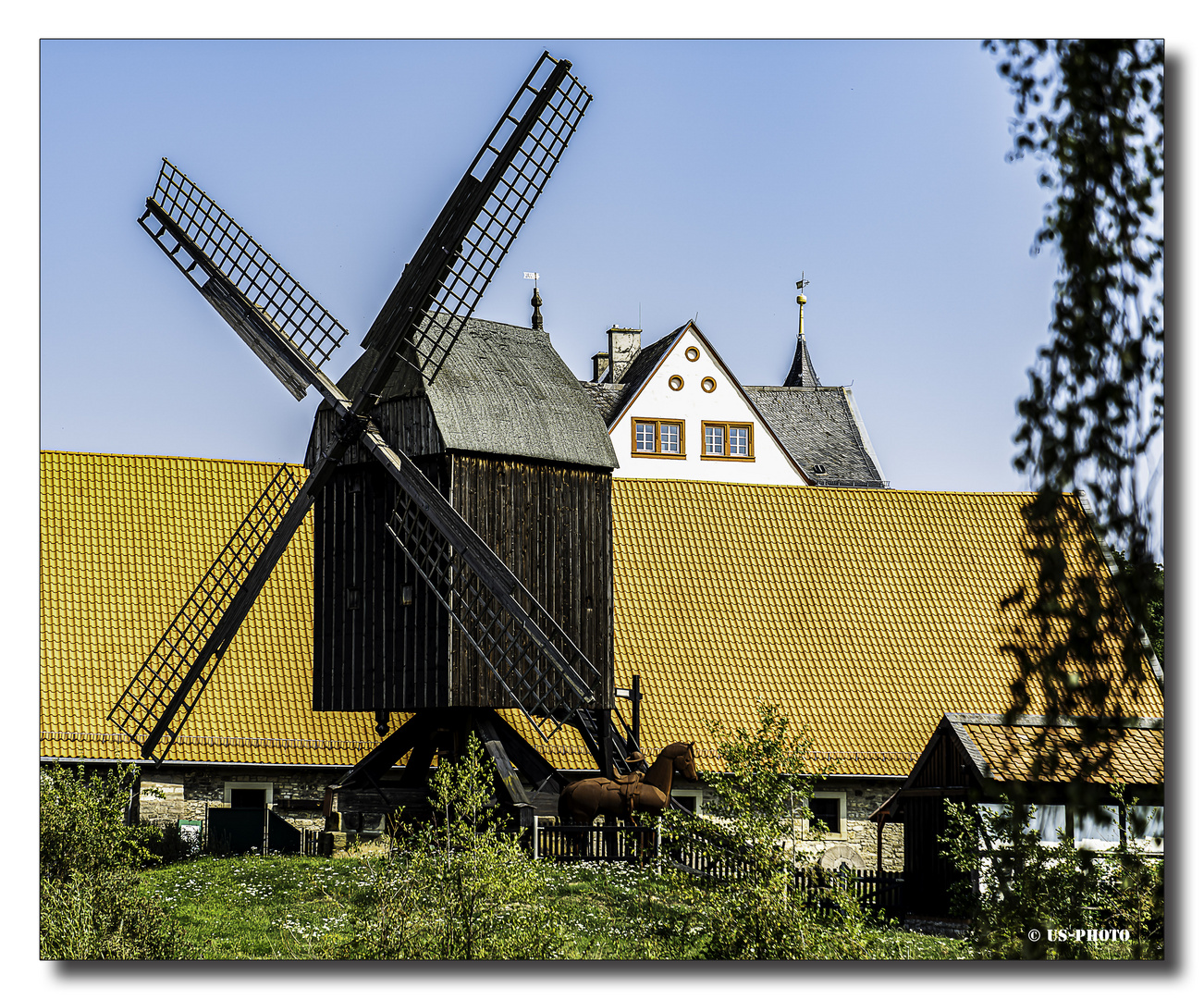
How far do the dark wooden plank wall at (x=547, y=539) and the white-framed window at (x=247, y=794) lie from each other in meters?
3.38

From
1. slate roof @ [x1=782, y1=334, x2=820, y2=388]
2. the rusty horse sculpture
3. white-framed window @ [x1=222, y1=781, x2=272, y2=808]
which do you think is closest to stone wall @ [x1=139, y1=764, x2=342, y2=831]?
white-framed window @ [x1=222, y1=781, x2=272, y2=808]

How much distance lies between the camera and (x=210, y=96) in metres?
9.67

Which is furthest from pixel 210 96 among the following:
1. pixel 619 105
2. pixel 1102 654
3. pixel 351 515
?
pixel 1102 654

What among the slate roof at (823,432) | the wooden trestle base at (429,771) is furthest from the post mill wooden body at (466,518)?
the slate roof at (823,432)

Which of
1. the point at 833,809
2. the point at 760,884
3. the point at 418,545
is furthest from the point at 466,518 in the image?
the point at 833,809

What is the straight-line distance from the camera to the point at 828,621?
16.0 meters

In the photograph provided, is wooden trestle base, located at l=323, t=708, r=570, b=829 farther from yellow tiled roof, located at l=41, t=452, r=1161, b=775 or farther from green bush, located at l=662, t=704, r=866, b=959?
green bush, located at l=662, t=704, r=866, b=959

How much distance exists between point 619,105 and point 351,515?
4.92 meters

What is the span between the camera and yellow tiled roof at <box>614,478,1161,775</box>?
1544cm

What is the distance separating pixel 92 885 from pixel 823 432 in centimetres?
2204

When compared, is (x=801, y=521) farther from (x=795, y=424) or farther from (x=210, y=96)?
(x=795, y=424)

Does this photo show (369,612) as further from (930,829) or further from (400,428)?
(930,829)

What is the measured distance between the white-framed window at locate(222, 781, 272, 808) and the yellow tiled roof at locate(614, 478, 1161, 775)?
12.7 feet
